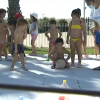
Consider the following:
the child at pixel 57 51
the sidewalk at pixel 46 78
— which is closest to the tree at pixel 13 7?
the sidewalk at pixel 46 78

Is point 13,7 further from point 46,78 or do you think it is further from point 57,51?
point 46,78

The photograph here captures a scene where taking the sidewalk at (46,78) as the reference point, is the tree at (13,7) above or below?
above

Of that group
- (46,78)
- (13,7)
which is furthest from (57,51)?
(13,7)

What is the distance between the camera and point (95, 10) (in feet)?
16.5

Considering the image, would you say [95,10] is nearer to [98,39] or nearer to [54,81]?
[98,39]

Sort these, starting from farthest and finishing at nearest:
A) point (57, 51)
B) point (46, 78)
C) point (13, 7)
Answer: point (13, 7), point (57, 51), point (46, 78)

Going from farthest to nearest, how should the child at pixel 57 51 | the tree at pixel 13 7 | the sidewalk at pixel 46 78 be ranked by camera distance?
the tree at pixel 13 7 → the child at pixel 57 51 → the sidewalk at pixel 46 78

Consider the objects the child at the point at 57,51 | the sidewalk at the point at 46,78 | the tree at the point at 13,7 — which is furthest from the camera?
the tree at the point at 13,7

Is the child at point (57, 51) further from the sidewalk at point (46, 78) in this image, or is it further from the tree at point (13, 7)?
the tree at point (13, 7)

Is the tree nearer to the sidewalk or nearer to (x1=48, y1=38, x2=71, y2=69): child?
the sidewalk

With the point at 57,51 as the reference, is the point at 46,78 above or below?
below

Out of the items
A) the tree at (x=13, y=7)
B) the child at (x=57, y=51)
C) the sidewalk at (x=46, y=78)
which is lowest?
the sidewalk at (x=46, y=78)

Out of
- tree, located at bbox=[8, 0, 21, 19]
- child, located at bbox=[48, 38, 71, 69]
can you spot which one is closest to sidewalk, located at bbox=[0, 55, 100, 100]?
child, located at bbox=[48, 38, 71, 69]

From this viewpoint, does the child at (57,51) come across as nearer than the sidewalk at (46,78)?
No
